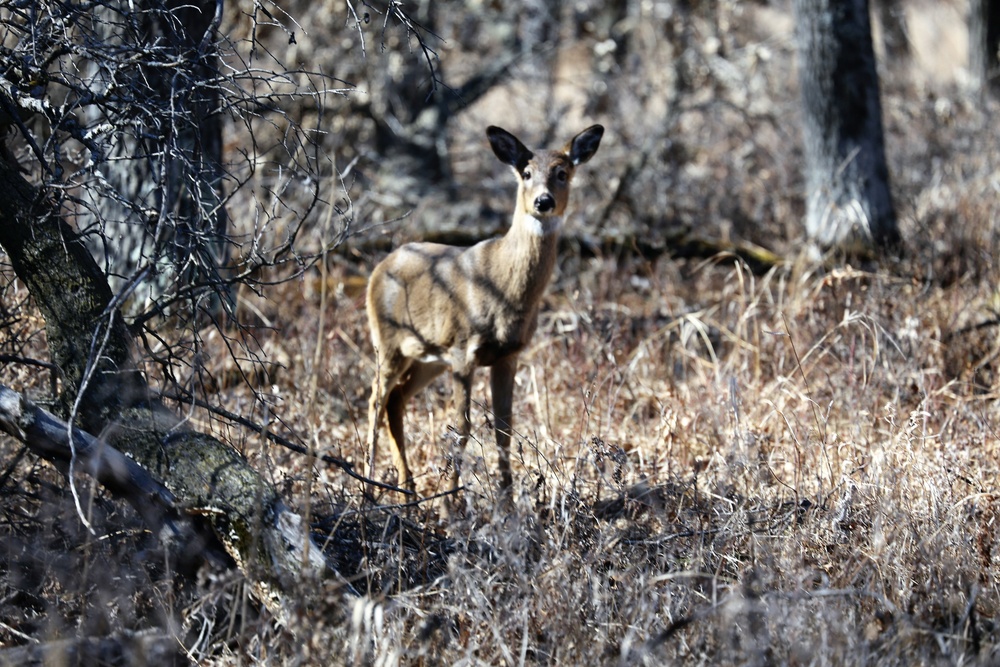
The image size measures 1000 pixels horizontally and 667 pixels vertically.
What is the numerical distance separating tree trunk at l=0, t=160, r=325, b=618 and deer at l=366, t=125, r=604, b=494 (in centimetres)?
154

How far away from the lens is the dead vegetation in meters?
3.43

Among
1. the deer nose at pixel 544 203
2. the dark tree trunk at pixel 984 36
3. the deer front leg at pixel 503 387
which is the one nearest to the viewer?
the deer nose at pixel 544 203

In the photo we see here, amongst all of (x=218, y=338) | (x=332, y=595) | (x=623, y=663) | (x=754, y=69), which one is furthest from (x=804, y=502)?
(x=754, y=69)

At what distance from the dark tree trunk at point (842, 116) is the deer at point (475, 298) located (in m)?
2.71

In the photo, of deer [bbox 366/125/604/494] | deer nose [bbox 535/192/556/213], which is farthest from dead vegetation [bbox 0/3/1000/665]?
deer nose [bbox 535/192/556/213]

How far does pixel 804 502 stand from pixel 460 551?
1.54 meters

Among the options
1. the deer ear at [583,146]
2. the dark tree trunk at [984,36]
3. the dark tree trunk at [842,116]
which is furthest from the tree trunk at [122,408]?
the dark tree trunk at [984,36]

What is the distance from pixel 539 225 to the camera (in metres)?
5.56

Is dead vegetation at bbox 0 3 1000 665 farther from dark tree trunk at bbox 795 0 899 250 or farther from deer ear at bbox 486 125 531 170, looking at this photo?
deer ear at bbox 486 125 531 170

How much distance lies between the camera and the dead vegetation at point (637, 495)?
3.43 m

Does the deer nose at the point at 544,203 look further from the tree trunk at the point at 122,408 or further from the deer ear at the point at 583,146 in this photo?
the tree trunk at the point at 122,408

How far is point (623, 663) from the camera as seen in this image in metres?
3.04

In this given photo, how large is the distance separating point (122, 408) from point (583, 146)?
303 cm

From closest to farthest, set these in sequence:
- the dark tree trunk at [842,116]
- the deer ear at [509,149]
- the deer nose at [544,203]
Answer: the deer nose at [544,203] < the deer ear at [509,149] < the dark tree trunk at [842,116]
